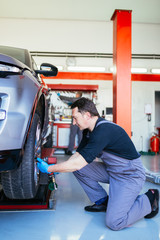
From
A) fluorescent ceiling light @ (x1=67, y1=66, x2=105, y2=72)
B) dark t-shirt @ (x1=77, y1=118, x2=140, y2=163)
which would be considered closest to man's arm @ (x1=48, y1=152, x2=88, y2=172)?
dark t-shirt @ (x1=77, y1=118, x2=140, y2=163)

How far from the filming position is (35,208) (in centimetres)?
187

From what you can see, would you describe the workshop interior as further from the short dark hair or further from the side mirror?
the short dark hair

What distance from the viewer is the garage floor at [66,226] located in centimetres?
145

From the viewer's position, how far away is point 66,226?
1.58 meters

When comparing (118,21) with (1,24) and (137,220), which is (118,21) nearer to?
(137,220)

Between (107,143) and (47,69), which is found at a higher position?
(47,69)

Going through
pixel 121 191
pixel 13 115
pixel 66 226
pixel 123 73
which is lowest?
pixel 66 226

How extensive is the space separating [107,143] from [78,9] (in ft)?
17.5

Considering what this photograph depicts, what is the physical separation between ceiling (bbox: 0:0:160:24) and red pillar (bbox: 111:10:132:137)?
2270 millimetres

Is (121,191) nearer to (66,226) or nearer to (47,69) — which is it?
(66,226)

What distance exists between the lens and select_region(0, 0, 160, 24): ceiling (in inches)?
218

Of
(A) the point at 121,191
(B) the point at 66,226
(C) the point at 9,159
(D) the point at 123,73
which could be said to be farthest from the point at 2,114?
(D) the point at 123,73

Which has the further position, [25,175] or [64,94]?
[64,94]

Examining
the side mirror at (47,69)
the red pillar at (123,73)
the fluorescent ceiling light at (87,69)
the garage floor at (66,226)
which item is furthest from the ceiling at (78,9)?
the garage floor at (66,226)
